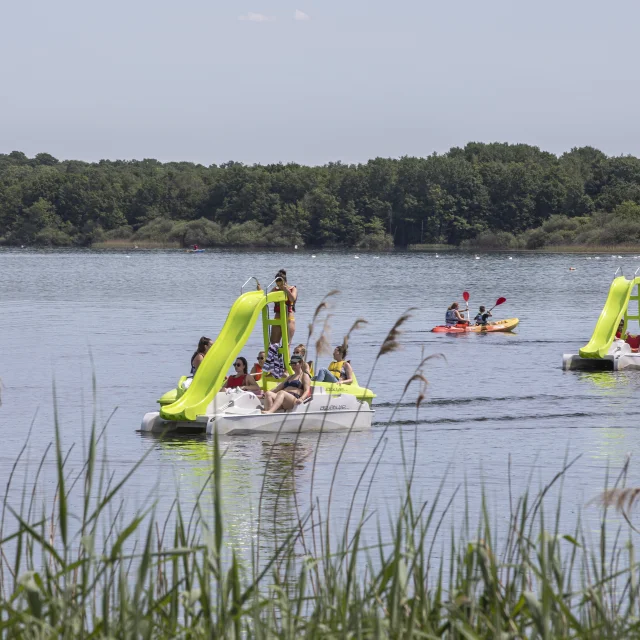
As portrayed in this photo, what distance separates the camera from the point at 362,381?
26.0 meters

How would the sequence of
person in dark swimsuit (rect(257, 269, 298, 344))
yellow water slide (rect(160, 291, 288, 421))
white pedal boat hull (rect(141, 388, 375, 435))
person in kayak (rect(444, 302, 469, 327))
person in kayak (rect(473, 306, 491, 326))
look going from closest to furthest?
white pedal boat hull (rect(141, 388, 375, 435)) < yellow water slide (rect(160, 291, 288, 421)) < person in dark swimsuit (rect(257, 269, 298, 344)) < person in kayak (rect(444, 302, 469, 327)) < person in kayak (rect(473, 306, 491, 326))

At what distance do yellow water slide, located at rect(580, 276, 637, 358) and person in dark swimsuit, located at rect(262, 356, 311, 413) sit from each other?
11103 millimetres

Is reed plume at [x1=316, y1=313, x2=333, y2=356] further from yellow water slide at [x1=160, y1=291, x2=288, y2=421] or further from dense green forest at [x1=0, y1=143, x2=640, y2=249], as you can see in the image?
dense green forest at [x1=0, y1=143, x2=640, y2=249]

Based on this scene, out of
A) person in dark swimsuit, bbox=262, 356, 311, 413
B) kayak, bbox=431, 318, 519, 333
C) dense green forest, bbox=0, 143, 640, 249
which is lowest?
kayak, bbox=431, 318, 519, 333

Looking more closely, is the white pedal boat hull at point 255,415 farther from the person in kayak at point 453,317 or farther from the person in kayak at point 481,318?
the person in kayak at point 481,318

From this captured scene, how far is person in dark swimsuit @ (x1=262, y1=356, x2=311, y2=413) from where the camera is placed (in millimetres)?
16656

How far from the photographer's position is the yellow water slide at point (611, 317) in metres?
26.4

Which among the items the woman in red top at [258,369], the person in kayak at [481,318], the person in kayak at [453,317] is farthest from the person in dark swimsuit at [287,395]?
the person in kayak at [481,318]

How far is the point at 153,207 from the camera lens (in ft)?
550

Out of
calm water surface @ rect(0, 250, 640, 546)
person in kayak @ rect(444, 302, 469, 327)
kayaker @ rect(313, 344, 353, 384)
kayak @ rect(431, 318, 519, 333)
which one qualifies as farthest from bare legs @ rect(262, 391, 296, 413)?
kayak @ rect(431, 318, 519, 333)

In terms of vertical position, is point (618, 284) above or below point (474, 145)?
below

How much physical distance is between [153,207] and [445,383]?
5648 inches

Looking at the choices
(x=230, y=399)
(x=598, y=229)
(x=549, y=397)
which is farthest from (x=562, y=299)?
(x=598, y=229)

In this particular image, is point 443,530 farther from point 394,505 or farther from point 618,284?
point 618,284
